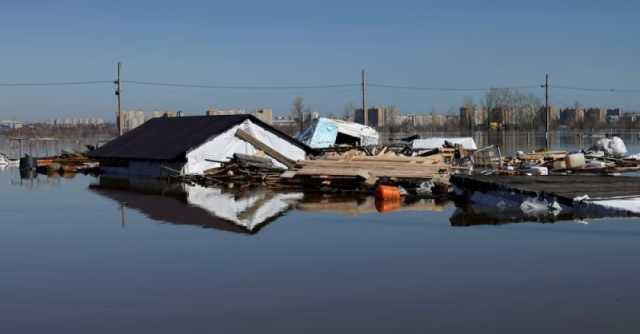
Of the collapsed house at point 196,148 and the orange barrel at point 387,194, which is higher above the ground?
the collapsed house at point 196,148

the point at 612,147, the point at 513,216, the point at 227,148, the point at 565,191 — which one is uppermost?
the point at 227,148

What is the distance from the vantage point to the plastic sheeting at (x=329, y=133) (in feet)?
123

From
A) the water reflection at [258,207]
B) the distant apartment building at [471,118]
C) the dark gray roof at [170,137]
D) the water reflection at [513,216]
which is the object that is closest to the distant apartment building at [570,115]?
the distant apartment building at [471,118]

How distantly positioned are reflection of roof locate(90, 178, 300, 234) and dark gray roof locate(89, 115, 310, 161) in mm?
2417

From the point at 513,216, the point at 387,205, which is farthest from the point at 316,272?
the point at 387,205

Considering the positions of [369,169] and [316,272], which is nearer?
[316,272]

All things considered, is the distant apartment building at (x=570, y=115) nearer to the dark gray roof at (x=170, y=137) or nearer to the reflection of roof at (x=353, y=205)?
the dark gray roof at (x=170, y=137)

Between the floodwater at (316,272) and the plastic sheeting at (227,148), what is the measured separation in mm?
9845

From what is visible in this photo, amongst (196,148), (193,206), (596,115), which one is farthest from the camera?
(596,115)

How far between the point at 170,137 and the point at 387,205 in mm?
14796

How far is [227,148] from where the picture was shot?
27797mm

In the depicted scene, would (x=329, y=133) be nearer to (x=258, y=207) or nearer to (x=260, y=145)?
(x=260, y=145)

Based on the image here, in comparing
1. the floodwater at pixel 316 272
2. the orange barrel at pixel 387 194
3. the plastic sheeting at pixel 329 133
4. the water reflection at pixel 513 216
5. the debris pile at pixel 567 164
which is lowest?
the floodwater at pixel 316 272

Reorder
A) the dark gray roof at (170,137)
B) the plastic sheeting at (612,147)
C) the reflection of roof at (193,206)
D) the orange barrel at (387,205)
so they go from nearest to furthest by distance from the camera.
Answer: the reflection of roof at (193,206)
the orange barrel at (387,205)
the dark gray roof at (170,137)
the plastic sheeting at (612,147)
